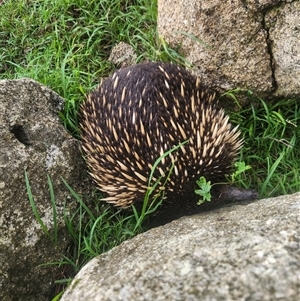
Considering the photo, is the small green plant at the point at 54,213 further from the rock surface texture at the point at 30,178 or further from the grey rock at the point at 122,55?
the grey rock at the point at 122,55

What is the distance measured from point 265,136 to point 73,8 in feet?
4.55

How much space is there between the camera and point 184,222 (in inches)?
64.6

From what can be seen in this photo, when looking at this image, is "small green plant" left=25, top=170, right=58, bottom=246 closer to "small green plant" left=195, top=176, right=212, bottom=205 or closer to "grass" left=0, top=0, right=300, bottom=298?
"grass" left=0, top=0, right=300, bottom=298

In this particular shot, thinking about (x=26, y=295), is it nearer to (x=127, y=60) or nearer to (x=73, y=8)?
(x=127, y=60)

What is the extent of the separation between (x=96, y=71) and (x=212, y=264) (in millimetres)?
1577

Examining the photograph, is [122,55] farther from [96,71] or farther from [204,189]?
[204,189]

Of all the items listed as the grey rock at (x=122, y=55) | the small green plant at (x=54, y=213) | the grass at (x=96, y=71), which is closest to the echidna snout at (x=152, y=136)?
the grass at (x=96, y=71)

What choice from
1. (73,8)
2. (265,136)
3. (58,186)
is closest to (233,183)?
(265,136)

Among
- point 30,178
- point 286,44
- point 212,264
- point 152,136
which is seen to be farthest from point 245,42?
point 212,264

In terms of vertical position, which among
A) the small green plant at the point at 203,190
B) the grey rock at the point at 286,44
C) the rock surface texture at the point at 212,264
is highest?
the grey rock at the point at 286,44

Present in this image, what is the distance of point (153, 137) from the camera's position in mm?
1821

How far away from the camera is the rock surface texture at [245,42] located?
2.05 meters

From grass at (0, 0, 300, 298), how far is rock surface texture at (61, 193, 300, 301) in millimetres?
390

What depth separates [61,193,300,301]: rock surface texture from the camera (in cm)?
109
